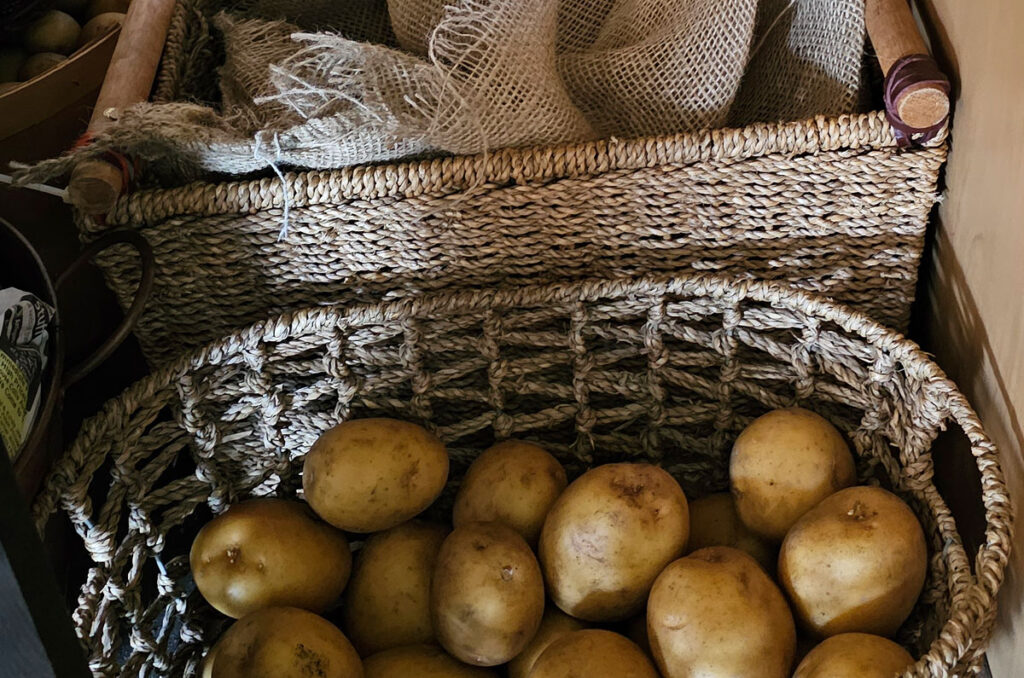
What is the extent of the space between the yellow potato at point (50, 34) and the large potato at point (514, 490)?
0.66 metres

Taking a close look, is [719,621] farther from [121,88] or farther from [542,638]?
[121,88]

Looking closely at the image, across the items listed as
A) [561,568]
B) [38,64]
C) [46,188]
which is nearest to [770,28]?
[561,568]

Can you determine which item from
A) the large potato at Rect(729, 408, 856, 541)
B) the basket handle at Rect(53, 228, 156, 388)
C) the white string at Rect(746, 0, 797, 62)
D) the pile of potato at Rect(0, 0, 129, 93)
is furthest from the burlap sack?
the pile of potato at Rect(0, 0, 129, 93)

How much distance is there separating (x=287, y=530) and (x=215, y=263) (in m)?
0.21

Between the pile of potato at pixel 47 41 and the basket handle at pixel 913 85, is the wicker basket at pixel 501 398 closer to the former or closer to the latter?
the basket handle at pixel 913 85

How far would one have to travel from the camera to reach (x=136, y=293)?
0.65 m

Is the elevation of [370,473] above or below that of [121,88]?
below

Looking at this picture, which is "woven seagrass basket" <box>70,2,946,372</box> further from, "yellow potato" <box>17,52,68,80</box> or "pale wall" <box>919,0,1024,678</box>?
"yellow potato" <box>17,52,68,80</box>

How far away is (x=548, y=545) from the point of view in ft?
2.15

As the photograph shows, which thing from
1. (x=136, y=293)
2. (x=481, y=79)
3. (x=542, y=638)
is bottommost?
(x=542, y=638)

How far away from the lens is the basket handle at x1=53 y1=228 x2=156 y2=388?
1.99 feet

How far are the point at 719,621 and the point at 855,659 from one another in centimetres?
8

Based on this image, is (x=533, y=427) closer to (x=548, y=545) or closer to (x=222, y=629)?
(x=548, y=545)

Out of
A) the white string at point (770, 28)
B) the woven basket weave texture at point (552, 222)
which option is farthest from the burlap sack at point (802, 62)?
the woven basket weave texture at point (552, 222)
